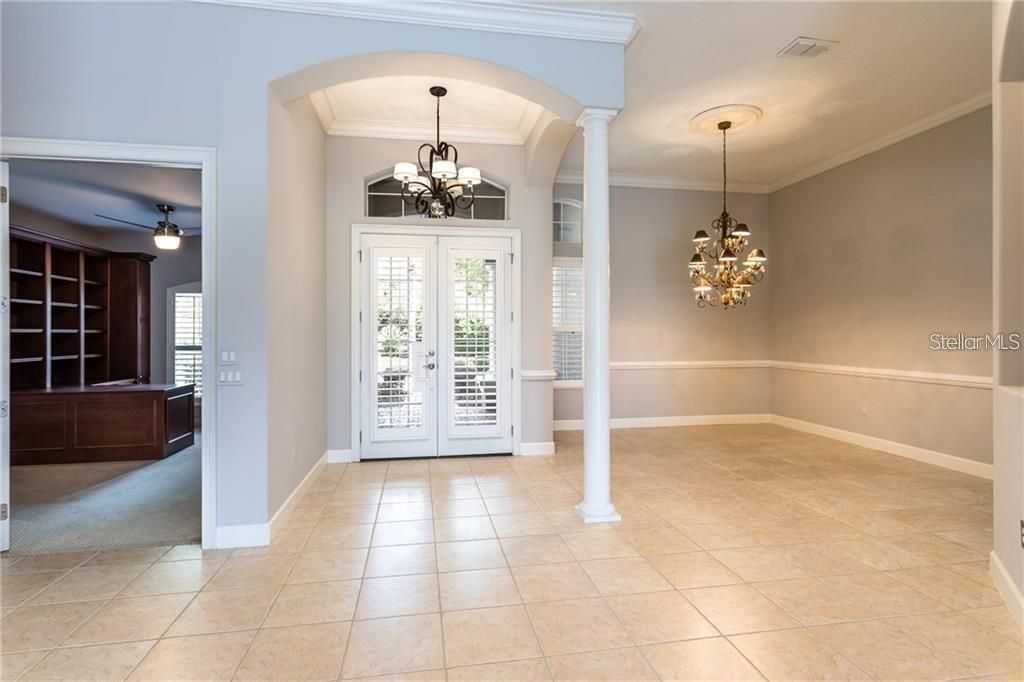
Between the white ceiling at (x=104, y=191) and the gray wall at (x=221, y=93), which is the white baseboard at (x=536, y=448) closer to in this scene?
the gray wall at (x=221, y=93)

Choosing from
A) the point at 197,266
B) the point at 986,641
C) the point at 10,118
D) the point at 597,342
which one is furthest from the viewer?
the point at 197,266

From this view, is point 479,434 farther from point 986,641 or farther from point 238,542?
point 986,641

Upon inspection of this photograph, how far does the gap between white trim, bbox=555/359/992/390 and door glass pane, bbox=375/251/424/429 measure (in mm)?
2151

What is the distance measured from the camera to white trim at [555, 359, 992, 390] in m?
4.58

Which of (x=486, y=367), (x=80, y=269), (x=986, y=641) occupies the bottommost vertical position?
(x=986, y=641)

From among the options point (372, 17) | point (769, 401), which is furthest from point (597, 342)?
point (769, 401)

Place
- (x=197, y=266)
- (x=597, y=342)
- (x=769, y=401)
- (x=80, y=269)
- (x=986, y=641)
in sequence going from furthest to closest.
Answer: (x=197, y=266)
(x=769, y=401)
(x=80, y=269)
(x=597, y=342)
(x=986, y=641)

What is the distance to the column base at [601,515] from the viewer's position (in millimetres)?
3421

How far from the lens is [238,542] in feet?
9.93

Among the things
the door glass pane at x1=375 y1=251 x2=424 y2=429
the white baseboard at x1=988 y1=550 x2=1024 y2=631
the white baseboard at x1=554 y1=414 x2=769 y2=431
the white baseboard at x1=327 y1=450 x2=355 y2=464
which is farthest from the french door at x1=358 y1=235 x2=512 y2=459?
the white baseboard at x1=988 y1=550 x2=1024 y2=631

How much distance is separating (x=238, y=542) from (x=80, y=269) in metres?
5.86

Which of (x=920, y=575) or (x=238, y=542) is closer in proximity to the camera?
(x=920, y=575)

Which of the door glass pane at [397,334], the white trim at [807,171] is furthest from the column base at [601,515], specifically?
the white trim at [807,171]

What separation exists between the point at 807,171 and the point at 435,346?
5193mm
